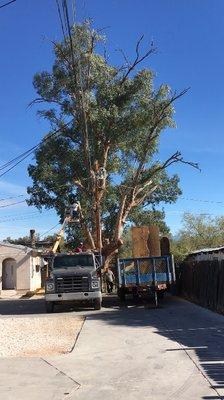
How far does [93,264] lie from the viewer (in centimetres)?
2298

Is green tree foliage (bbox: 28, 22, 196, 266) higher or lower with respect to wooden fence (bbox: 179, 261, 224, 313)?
higher

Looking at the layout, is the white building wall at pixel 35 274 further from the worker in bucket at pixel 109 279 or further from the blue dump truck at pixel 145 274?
the blue dump truck at pixel 145 274

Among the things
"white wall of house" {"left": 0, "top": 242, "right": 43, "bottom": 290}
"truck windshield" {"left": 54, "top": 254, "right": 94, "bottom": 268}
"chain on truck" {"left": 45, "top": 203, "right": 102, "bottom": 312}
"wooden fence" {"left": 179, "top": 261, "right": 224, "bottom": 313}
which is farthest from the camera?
"white wall of house" {"left": 0, "top": 242, "right": 43, "bottom": 290}

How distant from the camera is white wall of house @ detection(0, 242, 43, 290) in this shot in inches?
1590

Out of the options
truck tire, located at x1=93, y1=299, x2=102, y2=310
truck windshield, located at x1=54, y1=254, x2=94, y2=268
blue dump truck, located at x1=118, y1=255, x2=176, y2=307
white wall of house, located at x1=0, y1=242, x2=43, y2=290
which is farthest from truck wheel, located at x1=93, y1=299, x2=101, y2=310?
white wall of house, located at x1=0, y1=242, x2=43, y2=290

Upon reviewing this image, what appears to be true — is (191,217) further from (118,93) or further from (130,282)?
(130,282)

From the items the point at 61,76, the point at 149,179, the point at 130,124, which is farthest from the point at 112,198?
the point at 61,76

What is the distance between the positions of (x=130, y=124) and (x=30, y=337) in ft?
67.3

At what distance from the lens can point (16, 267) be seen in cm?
4081

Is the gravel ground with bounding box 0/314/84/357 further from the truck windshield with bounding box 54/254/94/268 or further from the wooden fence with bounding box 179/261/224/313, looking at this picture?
the wooden fence with bounding box 179/261/224/313

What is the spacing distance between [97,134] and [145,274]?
1244cm

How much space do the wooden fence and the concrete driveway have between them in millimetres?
3621

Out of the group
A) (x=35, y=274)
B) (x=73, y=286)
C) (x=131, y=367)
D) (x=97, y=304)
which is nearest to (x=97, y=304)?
(x=97, y=304)

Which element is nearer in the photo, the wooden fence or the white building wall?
the wooden fence
